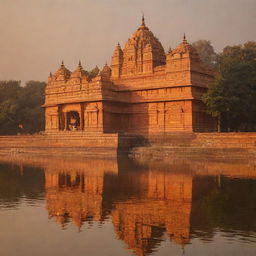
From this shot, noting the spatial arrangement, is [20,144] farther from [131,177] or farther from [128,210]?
[128,210]

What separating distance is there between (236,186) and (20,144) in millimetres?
30839

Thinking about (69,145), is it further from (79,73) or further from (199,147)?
(199,147)

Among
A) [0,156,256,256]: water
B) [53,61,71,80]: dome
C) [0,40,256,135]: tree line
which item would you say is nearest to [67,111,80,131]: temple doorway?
[53,61,71,80]: dome

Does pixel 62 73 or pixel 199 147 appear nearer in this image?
pixel 199 147

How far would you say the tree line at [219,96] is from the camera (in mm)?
35438

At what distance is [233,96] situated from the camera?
35.0 meters

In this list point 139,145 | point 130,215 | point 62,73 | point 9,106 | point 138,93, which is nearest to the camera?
point 130,215

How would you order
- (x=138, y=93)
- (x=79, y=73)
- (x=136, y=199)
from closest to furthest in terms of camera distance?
(x=136, y=199) < (x=138, y=93) < (x=79, y=73)

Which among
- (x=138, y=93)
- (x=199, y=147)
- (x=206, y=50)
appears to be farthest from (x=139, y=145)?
(x=206, y=50)

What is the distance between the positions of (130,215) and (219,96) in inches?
944

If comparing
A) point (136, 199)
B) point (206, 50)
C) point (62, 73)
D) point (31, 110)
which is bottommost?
point (136, 199)

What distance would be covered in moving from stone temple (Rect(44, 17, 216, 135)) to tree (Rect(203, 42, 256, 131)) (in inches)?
78.2

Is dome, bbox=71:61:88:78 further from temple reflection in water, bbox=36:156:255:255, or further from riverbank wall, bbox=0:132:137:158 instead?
temple reflection in water, bbox=36:156:255:255

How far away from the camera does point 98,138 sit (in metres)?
37.8
